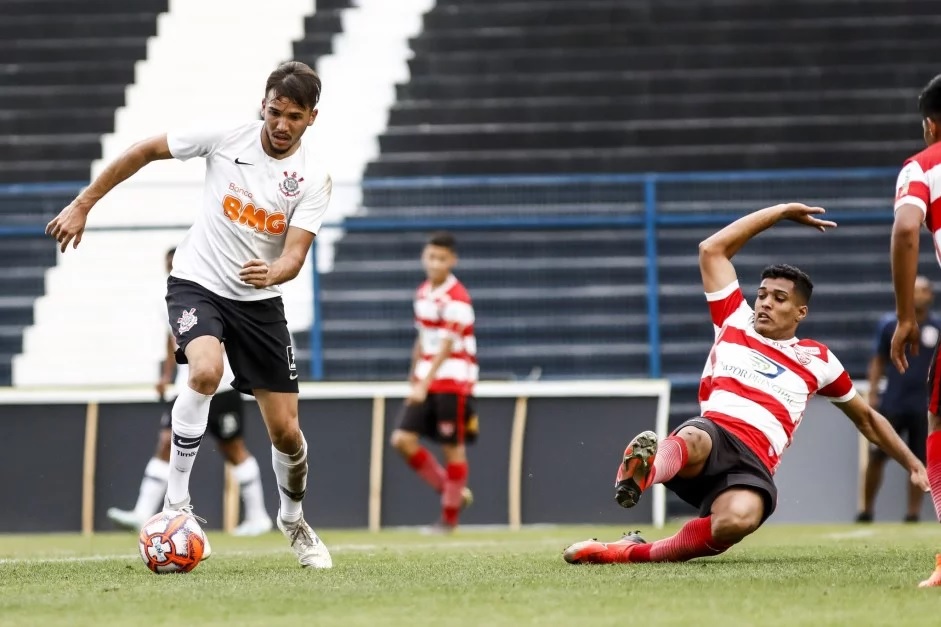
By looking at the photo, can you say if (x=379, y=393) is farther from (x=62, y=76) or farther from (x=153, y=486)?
(x=62, y=76)

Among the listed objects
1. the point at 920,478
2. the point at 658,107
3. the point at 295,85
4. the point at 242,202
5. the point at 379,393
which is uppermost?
the point at 658,107

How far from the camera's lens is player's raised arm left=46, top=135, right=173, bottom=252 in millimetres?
5914

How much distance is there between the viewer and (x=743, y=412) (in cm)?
635

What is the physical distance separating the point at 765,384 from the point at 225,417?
4.94m

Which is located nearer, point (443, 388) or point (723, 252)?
point (723, 252)

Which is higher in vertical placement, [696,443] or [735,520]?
[696,443]

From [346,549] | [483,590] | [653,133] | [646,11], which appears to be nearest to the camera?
[483,590]

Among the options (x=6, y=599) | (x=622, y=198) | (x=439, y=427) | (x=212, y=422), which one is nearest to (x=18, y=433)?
(x=212, y=422)

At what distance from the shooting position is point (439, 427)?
10.8 meters

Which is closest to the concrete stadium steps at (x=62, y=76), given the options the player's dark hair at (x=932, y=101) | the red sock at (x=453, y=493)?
the red sock at (x=453, y=493)

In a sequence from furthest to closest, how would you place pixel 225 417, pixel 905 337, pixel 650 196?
pixel 650 196, pixel 225 417, pixel 905 337

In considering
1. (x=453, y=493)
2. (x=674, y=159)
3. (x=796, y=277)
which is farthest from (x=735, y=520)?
(x=674, y=159)

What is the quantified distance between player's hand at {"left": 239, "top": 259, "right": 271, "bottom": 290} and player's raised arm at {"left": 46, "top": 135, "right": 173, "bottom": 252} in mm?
591

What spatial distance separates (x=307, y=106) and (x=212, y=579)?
1861 mm
